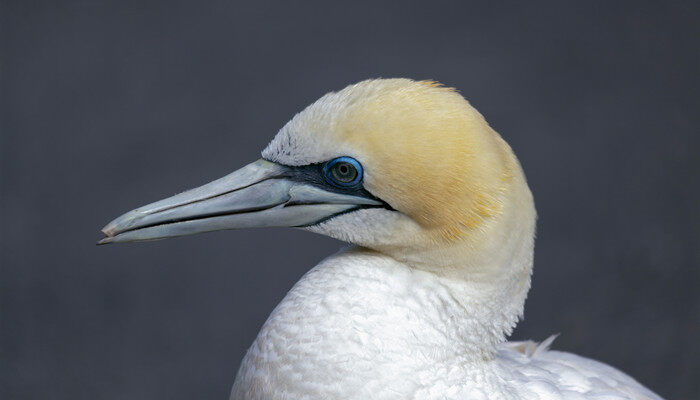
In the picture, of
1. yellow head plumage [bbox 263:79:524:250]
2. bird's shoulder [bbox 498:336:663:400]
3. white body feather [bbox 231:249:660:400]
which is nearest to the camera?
yellow head plumage [bbox 263:79:524:250]

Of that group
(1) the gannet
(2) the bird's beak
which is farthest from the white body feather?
(2) the bird's beak

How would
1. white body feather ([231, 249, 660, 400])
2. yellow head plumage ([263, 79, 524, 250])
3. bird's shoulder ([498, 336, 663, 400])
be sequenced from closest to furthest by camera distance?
yellow head plumage ([263, 79, 524, 250]), white body feather ([231, 249, 660, 400]), bird's shoulder ([498, 336, 663, 400])

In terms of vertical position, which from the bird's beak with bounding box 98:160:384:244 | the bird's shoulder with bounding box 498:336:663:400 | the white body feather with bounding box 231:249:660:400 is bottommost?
the bird's shoulder with bounding box 498:336:663:400

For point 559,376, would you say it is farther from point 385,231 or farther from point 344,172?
point 344,172

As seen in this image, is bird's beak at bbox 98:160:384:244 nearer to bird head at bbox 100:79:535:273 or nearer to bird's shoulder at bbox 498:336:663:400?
bird head at bbox 100:79:535:273

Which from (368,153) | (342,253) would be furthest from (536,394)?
(368,153)

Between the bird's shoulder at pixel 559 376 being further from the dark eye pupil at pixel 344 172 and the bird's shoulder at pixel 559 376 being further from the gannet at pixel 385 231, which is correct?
the dark eye pupil at pixel 344 172

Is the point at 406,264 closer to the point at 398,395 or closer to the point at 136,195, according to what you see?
the point at 398,395

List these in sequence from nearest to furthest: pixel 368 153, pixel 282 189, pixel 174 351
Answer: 1. pixel 368 153
2. pixel 282 189
3. pixel 174 351

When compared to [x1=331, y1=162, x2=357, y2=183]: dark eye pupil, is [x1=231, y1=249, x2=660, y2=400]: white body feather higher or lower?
lower

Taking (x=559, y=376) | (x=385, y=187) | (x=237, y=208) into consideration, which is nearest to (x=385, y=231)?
(x=385, y=187)
